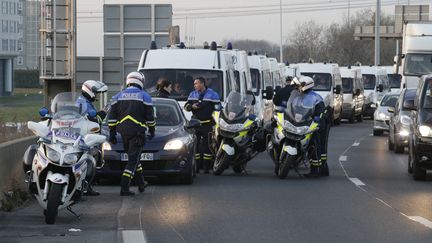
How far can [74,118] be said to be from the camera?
A: 12477mm

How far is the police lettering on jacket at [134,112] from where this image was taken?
596 inches

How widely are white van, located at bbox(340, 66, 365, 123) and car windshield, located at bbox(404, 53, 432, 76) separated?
44.9 ft

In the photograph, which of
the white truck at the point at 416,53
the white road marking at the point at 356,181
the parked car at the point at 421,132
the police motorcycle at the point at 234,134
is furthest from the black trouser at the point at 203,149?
the white truck at the point at 416,53

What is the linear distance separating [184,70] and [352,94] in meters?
27.0

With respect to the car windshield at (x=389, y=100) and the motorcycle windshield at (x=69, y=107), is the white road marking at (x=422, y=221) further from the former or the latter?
the car windshield at (x=389, y=100)

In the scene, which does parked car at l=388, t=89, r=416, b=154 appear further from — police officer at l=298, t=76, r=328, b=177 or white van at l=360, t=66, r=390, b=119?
white van at l=360, t=66, r=390, b=119

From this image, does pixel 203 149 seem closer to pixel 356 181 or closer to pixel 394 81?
pixel 356 181

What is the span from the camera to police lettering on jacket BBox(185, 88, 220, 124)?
65.2 ft

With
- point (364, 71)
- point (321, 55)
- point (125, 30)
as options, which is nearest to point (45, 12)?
point (125, 30)

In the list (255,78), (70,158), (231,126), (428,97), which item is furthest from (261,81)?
(70,158)

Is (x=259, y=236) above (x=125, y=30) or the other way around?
the other way around

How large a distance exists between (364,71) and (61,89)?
3186 cm

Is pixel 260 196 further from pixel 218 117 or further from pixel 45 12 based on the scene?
pixel 45 12

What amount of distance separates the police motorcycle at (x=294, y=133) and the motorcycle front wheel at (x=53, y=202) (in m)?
6.92
